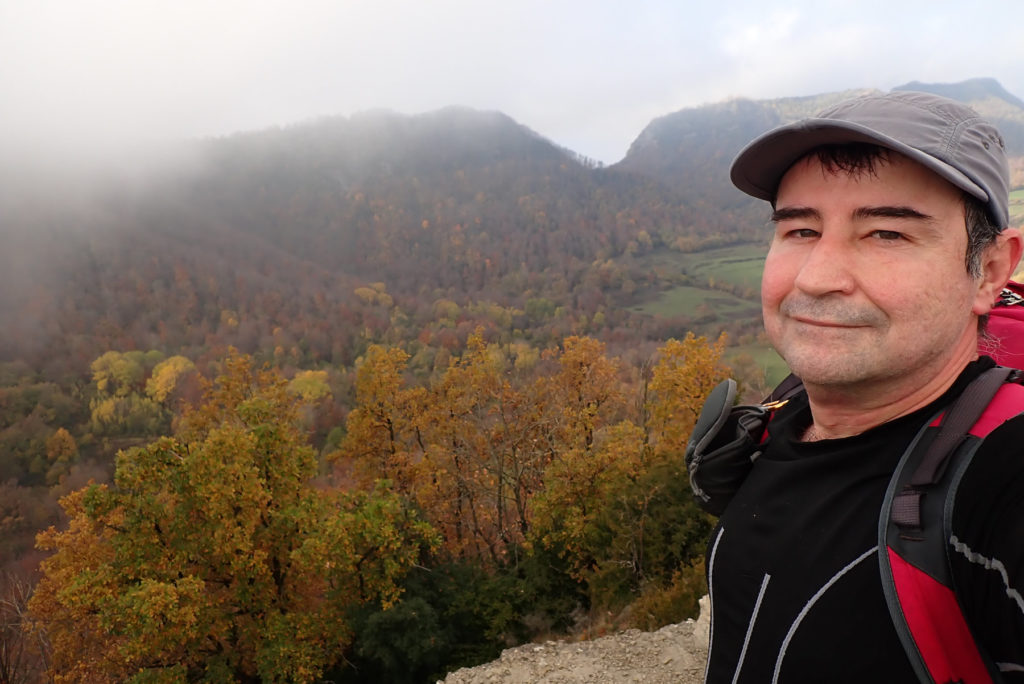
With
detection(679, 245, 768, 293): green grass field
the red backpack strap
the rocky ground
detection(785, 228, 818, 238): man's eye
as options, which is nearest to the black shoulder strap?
the red backpack strap

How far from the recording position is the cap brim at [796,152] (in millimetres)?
998

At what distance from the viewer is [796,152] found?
49.1 inches

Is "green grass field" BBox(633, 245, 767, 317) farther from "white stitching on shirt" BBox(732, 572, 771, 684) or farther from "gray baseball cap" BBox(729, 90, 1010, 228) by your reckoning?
"white stitching on shirt" BBox(732, 572, 771, 684)

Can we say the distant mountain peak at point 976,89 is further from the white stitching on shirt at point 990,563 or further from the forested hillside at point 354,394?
the white stitching on shirt at point 990,563

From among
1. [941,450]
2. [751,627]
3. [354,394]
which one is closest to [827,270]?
[941,450]

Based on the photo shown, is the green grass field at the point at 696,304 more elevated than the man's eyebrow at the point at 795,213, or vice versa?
the man's eyebrow at the point at 795,213

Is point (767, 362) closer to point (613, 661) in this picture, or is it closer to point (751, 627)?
point (613, 661)

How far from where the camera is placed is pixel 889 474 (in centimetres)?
106

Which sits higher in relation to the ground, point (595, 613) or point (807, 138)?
point (807, 138)

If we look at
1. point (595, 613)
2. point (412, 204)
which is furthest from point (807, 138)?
point (412, 204)

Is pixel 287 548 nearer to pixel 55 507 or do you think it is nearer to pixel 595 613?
pixel 595 613

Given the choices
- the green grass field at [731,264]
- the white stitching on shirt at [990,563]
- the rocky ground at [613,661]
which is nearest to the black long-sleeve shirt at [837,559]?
the white stitching on shirt at [990,563]

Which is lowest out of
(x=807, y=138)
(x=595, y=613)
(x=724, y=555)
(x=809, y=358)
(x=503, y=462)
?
(x=595, y=613)

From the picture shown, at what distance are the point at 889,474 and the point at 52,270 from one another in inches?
4851
